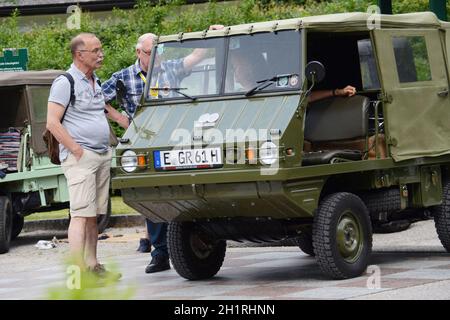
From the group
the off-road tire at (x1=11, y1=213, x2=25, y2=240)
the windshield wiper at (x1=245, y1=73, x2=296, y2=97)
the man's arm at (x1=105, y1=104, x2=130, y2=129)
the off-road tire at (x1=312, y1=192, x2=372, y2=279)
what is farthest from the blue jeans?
the off-road tire at (x1=11, y1=213, x2=25, y2=240)

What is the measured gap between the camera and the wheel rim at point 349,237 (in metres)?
10.1

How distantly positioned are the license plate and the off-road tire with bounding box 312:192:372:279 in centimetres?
95

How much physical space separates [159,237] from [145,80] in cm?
147

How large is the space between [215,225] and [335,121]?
1407mm

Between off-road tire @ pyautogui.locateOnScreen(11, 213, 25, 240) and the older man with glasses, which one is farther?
off-road tire @ pyautogui.locateOnScreen(11, 213, 25, 240)

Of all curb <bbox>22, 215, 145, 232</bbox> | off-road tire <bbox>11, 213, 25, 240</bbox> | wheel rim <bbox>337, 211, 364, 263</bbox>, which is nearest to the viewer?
wheel rim <bbox>337, 211, 364, 263</bbox>

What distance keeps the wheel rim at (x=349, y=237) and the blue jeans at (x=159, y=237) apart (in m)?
2.09

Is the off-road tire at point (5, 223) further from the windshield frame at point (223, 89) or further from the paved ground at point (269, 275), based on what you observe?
the windshield frame at point (223, 89)

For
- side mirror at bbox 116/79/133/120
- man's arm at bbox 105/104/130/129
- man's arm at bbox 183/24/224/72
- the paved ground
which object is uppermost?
man's arm at bbox 183/24/224/72

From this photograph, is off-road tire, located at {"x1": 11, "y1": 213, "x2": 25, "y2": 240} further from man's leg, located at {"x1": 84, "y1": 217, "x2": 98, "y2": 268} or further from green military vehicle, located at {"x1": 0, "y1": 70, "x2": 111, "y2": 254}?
man's leg, located at {"x1": 84, "y1": 217, "x2": 98, "y2": 268}

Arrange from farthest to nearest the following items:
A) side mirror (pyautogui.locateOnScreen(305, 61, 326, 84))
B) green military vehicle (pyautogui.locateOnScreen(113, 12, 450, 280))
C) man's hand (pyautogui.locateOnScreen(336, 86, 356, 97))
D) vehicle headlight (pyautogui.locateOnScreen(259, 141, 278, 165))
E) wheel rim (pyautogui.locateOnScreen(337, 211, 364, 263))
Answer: man's hand (pyautogui.locateOnScreen(336, 86, 356, 97)), wheel rim (pyautogui.locateOnScreen(337, 211, 364, 263)), side mirror (pyautogui.locateOnScreen(305, 61, 326, 84)), green military vehicle (pyautogui.locateOnScreen(113, 12, 450, 280)), vehicle headlight (pyautogui.locateOnScreen(259, 141, 278, 165))

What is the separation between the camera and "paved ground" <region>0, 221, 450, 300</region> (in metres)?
9.44

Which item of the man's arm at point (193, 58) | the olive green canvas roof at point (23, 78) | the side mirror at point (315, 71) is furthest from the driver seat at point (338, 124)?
the olive green canvas roof at point (23, 78)
